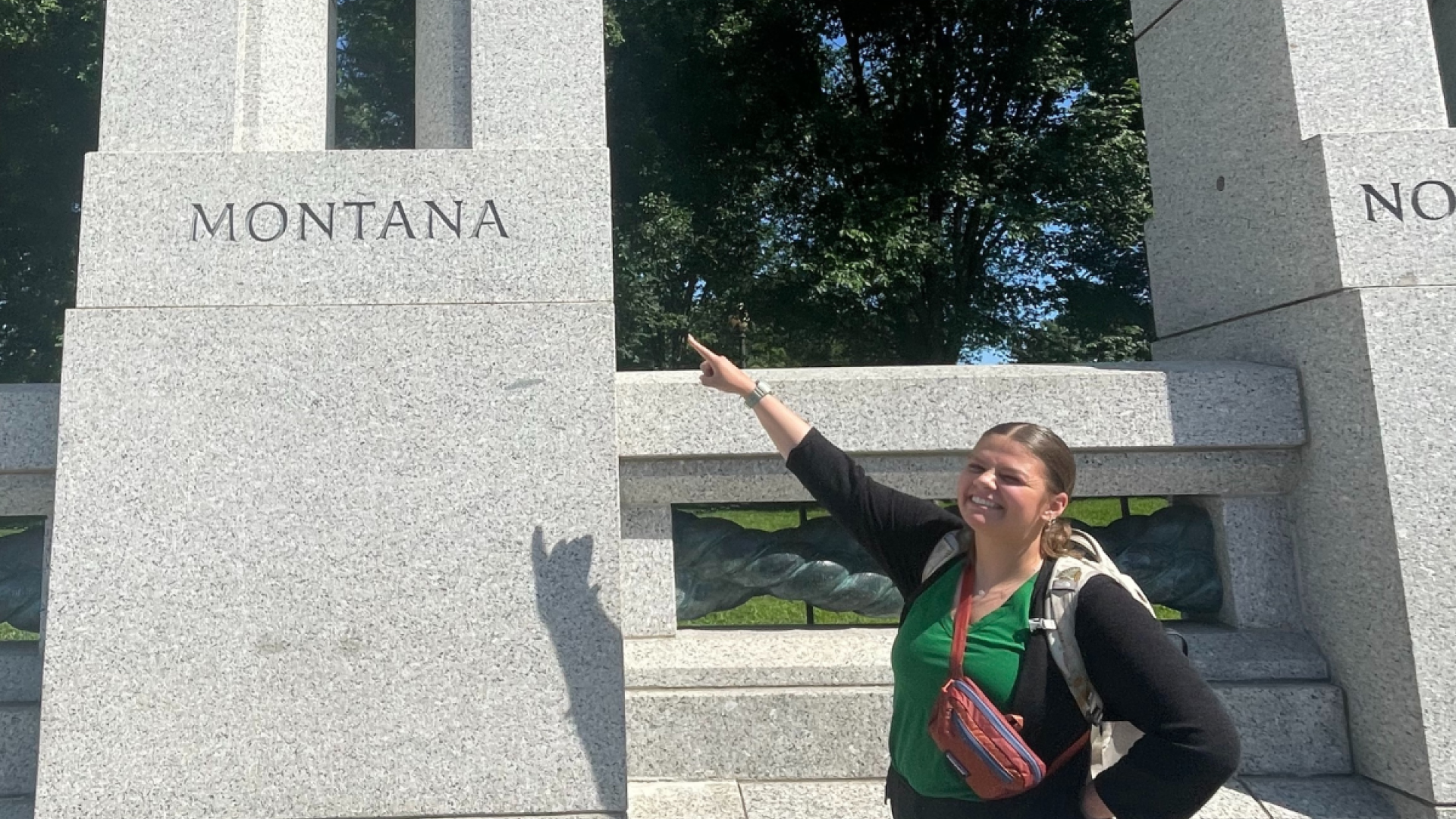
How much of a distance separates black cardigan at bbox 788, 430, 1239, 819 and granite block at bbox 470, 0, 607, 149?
250cm

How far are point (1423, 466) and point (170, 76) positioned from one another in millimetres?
4734

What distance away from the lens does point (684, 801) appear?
347 cm

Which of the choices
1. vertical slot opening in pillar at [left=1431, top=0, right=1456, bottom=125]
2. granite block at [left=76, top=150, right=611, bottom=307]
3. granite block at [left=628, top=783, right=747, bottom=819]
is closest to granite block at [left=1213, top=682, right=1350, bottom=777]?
granite block at [left=628, top=783, right=747, bottom=819]

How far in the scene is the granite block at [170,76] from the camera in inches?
144

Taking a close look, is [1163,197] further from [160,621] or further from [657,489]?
[160,621]

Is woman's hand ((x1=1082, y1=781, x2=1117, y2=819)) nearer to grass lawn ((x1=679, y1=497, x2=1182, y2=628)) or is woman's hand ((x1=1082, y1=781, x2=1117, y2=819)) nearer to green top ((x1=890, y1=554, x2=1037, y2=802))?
green top ((x1=890, y1=554, x2=1037, y2=802))

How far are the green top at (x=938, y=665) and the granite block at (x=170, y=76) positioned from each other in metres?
3.06

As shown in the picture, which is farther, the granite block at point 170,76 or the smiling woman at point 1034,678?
the granite block at point 170,76

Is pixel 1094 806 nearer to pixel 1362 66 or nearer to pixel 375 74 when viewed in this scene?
pixel 1362 66

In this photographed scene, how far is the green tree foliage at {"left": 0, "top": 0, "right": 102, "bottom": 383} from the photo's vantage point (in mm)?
14742

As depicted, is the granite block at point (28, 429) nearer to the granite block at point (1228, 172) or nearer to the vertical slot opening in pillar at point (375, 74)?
the granite block at point (1228, 172)

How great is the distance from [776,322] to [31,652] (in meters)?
14.0

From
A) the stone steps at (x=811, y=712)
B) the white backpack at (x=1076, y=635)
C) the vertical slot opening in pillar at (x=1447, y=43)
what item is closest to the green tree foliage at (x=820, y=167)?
the vertical slot opening in pillar at (x=1447, y=43)

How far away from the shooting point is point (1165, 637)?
194 cm
